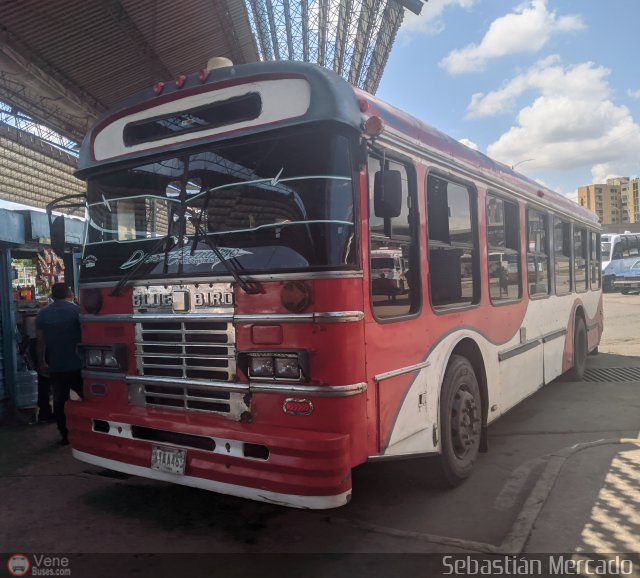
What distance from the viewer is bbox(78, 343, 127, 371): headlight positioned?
381 cm

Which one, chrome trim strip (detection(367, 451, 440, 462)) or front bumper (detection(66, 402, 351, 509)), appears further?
chrome trim strip (detection(367, 451, 440, 462))

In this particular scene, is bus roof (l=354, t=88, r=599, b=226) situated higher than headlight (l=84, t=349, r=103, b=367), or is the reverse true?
bus roof (l=354, t=88, r=599, b=226)

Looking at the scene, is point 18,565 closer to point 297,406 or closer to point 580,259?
point 297,406

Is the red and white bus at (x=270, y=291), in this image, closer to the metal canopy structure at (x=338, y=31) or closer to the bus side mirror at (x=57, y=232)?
the bus side mirror at (x=57, y=232)

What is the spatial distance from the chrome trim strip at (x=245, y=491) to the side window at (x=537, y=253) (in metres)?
4.04

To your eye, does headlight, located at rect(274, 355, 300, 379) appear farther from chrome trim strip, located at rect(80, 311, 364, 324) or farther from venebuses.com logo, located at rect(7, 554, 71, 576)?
venebuses.com logo, located at rect(7, 554, 71, 576)

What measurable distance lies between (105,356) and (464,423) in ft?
9.13

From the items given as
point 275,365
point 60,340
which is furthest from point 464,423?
point 60,340

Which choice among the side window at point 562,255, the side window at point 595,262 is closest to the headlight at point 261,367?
the side window at point 562,255

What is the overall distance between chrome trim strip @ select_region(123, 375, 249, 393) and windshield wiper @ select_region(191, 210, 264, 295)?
22.3 inches

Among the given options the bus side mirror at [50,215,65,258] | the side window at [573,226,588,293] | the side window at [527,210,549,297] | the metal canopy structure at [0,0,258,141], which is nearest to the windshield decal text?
the bus side mirror at [50,215,65,258]

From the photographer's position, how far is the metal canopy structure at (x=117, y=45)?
9297mm

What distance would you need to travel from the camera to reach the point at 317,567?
3.16 metres

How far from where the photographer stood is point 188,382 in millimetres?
3488
